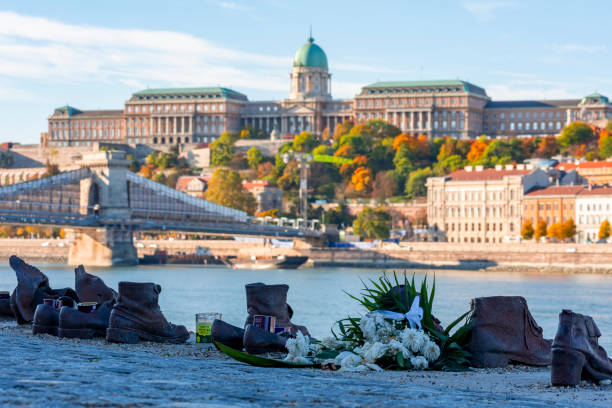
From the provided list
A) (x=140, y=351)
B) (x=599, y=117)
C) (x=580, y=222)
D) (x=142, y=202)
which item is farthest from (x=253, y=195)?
(x=140, y=351)

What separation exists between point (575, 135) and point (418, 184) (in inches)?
650

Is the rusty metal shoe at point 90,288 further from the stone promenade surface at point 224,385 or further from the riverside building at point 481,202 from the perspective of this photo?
the riverside building at point 481,202

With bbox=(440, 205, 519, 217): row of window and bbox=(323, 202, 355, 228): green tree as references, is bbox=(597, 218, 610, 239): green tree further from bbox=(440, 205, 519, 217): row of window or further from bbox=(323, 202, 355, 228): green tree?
bbox=(323, 202, 355, 228): green tree

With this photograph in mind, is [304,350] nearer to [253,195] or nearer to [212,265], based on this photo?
[212,265]

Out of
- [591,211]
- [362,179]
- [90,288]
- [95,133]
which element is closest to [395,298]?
[90,288]

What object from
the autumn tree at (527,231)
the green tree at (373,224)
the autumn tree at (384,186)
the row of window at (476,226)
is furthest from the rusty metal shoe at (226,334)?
the autumn tree at (384,186)

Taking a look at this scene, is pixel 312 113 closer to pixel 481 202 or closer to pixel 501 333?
pixel 481 202

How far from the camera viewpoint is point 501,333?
1102cm

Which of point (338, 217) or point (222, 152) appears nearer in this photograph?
point (338, 217)

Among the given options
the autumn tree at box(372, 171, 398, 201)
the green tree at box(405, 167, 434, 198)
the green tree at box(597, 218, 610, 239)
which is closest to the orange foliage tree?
A: the green tree at box(405, 167, 434, 198)

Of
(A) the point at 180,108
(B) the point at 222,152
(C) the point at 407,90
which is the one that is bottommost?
(B) the point at 222,152

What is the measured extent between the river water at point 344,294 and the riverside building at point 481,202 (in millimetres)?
18918

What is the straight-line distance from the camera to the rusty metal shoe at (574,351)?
31.4 ft

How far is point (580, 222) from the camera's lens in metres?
76.4
